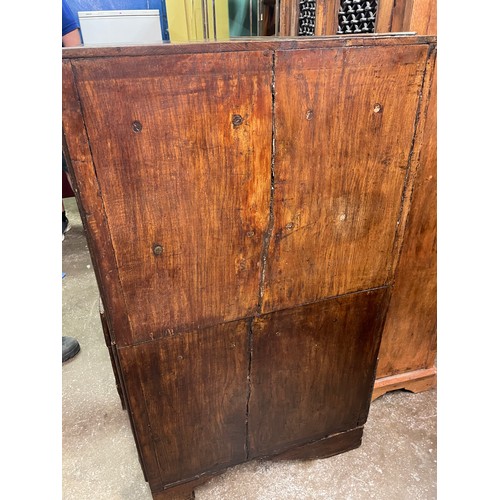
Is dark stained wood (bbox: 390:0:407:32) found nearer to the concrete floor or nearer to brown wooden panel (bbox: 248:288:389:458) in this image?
brown wooden panel (bbox: 248:288:389:458)

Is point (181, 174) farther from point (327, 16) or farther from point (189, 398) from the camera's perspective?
point (327, 16)

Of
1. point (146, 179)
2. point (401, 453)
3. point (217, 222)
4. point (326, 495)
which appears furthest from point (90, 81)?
point (401, 453)

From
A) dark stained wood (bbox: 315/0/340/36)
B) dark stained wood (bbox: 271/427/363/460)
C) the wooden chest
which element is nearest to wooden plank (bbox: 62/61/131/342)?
the wooden chest

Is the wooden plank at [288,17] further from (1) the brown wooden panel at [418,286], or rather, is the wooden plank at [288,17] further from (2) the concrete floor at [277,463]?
(2) the concrete floor at [277,463]

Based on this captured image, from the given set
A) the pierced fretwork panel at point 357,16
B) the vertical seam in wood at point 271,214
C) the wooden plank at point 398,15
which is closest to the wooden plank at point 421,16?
the wooden plank at point 398,15

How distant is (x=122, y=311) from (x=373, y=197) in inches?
27.9

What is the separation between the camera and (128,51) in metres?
0.78

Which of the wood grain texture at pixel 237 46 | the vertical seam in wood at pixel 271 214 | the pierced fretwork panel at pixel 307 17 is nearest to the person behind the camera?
the wood grain texture at pixel 237 46

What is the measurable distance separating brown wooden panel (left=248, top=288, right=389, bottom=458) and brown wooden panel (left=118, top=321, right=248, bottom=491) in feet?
0.18

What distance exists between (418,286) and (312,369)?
0.62 meters

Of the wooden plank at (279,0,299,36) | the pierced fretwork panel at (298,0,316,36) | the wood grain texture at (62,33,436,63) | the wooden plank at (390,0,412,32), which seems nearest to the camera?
the wood grain texture at (62,33,436,63)

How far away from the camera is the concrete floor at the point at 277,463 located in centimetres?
152

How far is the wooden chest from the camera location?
2.75ft

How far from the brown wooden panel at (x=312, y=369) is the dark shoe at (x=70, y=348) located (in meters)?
1.16
